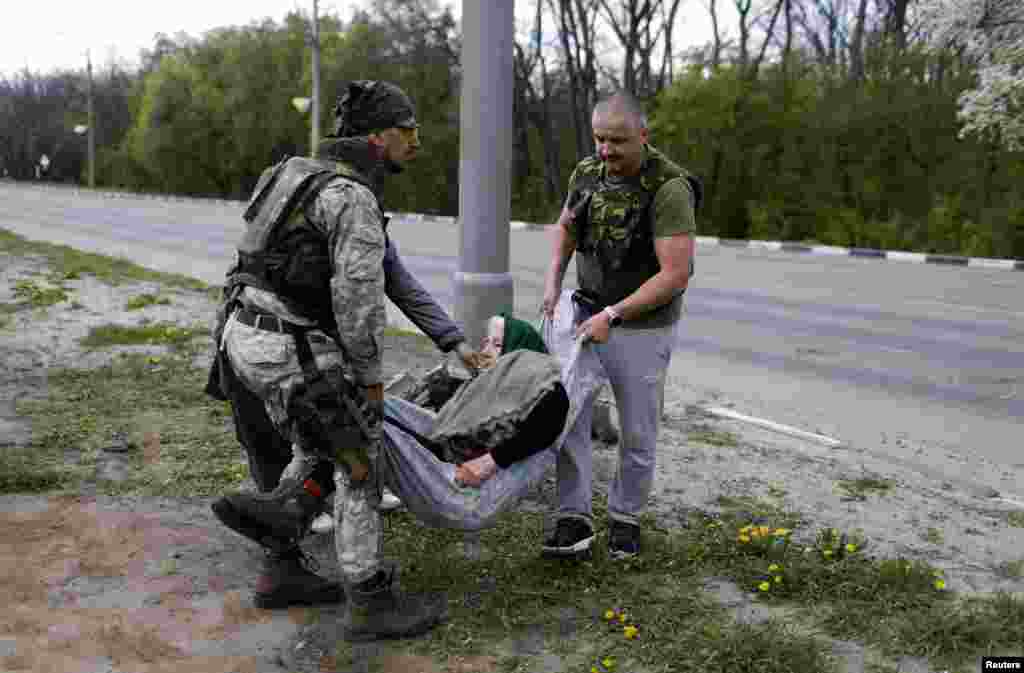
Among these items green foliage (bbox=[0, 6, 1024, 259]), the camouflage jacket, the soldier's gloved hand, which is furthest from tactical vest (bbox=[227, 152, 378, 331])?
the soldier's gloved hand

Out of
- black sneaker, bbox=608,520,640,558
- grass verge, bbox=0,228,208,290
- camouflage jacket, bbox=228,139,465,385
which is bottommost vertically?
black sneaker, bbox=608,520,640,558

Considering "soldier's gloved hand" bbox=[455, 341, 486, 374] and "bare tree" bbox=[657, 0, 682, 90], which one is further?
"bare tree" bbox=[657, 0, 682, 90]

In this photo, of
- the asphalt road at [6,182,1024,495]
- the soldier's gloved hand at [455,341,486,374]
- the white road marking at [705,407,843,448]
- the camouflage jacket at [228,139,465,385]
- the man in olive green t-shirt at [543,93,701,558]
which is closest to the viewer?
the camouflage jacket at [228,139,465,385]

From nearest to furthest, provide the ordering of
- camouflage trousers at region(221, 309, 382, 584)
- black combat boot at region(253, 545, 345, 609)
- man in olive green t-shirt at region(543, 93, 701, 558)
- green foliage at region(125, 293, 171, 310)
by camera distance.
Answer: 1. camouflage trousers at region(221, 309, 382, 584)
2. black combat boot at region(253, 545, 345, 609)
3. man in olive green t-shirt at region(543, 93, 701, 558)
4. green foliage at region(125, 293, 171, 310)

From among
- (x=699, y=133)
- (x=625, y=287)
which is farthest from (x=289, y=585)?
(x=699, y=133)

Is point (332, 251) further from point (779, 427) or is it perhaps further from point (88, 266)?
point (88, 266)

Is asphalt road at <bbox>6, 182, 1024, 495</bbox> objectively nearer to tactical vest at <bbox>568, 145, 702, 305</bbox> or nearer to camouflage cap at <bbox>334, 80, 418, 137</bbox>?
tactical vest at <bbox>568, 145, 702, 305</bbox>

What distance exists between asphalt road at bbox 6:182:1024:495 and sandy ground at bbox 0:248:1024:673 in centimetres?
60

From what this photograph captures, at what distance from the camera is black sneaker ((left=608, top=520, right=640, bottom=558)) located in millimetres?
3841

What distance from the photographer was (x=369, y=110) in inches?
126

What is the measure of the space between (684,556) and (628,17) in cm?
3158

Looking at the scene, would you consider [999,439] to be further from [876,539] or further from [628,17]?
[628,17]

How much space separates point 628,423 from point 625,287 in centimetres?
53

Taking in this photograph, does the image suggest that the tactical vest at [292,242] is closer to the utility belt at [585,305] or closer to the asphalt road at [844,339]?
the utility belt at [585,305]
